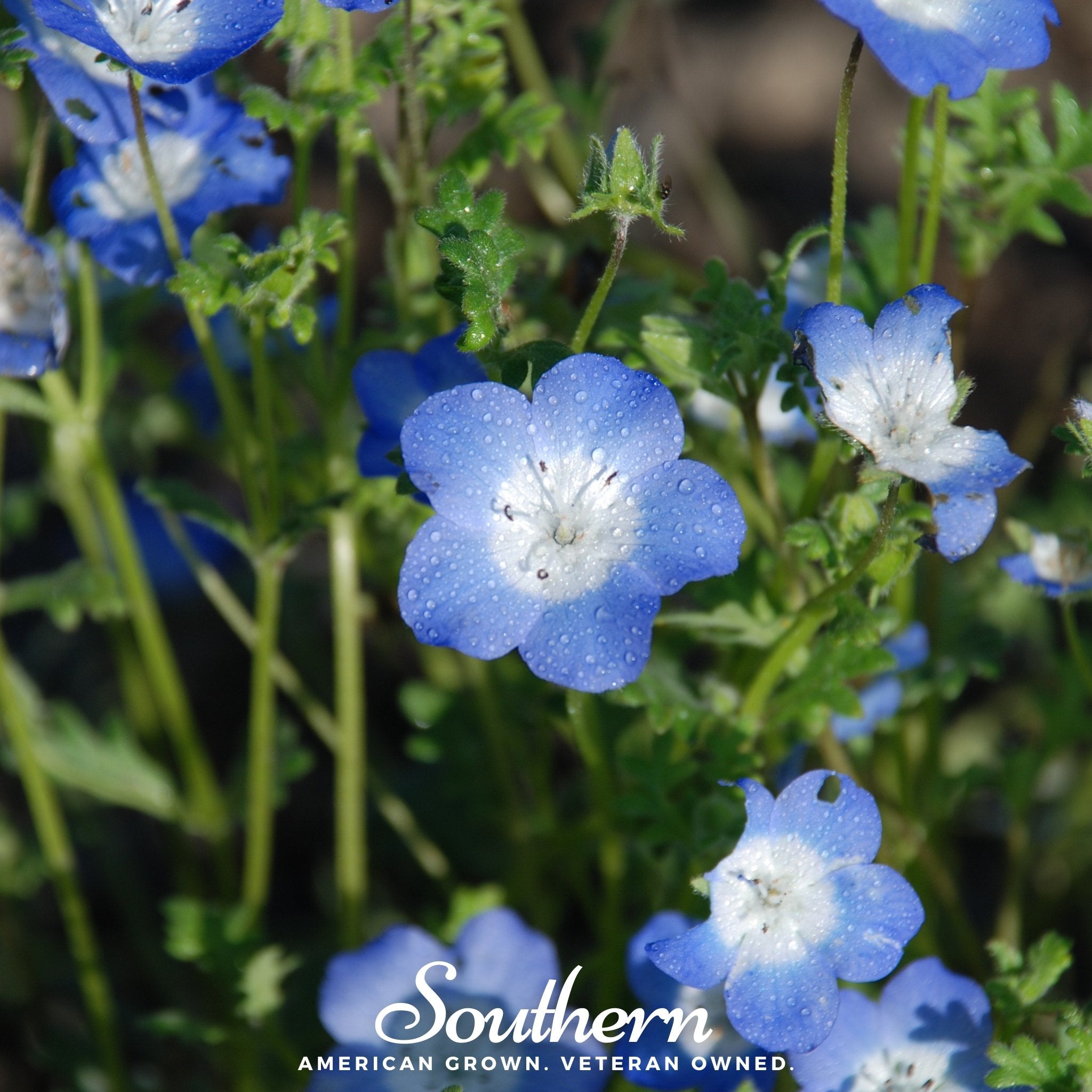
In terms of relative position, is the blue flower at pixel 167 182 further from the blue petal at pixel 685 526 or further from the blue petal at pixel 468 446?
the blue petal at pixel 685 526

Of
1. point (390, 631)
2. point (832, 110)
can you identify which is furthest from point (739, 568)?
point (832, 110)

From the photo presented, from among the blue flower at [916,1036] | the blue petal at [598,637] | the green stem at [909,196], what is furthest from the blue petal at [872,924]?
the green stem at [909,196]

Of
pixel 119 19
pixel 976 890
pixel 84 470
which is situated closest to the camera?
pixel 119 19

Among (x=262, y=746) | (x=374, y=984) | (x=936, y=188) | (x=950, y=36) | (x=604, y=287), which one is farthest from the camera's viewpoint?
(x=262, y=746)

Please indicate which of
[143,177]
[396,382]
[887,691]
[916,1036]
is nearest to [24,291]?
[143,177]

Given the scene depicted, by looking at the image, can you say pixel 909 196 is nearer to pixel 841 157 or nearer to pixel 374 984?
pixel 841 157

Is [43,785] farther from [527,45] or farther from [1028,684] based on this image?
[1028,684]
